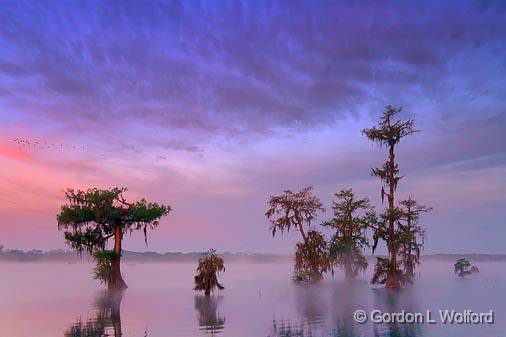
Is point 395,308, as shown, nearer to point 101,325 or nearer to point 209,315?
point 209,315

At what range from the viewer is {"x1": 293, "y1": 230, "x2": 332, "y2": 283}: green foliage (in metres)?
56.4

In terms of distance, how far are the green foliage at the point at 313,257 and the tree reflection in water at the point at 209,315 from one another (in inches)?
617

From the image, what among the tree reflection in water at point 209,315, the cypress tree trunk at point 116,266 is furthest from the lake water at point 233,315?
the cypress tree trunk at point 116,266

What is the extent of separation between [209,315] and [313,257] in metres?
27.1

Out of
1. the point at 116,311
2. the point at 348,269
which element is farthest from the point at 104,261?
the point at 348,269

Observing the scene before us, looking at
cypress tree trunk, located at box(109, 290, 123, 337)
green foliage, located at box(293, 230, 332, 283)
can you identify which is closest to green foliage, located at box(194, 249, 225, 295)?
cypress tree trunk, located at box(109, 290, 123, 337)

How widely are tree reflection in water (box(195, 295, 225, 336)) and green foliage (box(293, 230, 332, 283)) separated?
15.7 metres

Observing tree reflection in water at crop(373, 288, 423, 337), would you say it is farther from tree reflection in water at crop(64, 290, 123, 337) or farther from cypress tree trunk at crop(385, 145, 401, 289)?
tree reflection in water at crop(64, 290, 123, 337)

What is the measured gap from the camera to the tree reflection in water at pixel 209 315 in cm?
2632

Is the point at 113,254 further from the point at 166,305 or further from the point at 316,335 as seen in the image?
the point at 316,335

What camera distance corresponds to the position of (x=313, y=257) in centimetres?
5712

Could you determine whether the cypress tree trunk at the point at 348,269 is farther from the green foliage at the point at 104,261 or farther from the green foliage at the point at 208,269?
the green foliage at the point at 104,261

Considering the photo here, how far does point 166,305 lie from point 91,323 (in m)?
9.94

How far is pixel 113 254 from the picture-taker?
53.1 metres
